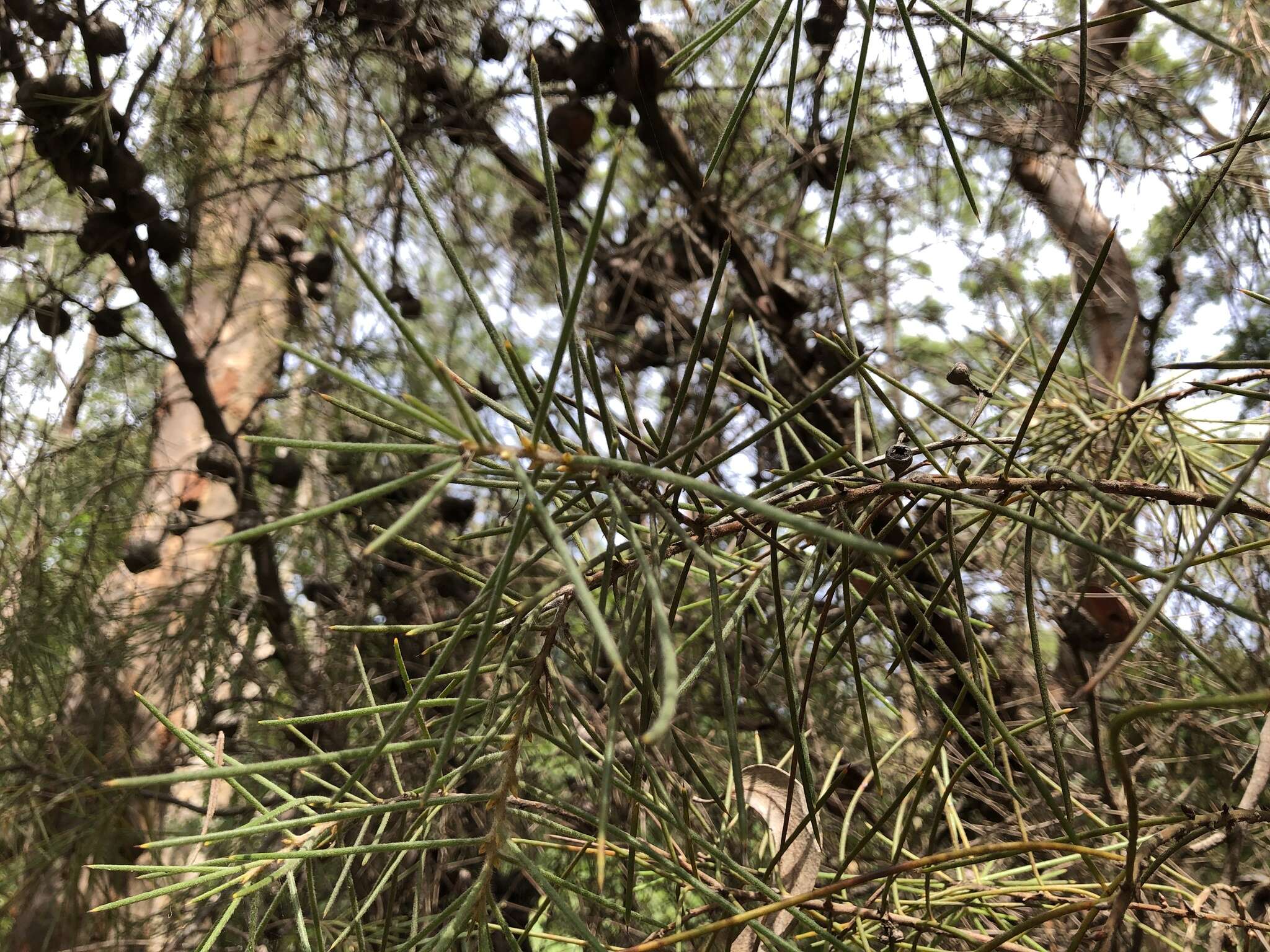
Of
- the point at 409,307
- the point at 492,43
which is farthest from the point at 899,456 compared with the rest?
the point at 409,307

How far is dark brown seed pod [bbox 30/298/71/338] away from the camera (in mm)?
1188

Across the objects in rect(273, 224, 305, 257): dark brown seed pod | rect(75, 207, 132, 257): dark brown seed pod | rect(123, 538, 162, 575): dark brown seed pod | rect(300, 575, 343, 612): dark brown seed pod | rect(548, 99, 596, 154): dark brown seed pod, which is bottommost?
rect(123, 538, 162, 575): dark brown seed pod

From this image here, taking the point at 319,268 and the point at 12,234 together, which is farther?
the point at 319,268

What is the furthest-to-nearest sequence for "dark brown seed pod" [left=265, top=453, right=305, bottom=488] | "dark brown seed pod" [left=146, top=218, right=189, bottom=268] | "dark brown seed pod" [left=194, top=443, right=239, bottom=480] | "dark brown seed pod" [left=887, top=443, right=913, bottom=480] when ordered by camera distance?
"dark brown seed pod" [left=265, top=453, right=305, bottom=488], "dark brown seed pod" [left=194, top=443, right=239, bottom=480], "dark brown seed pod" [left=146, top=218, right=189, bottom=268], "dark brown seed pod" [left=887, top=443, right=913, bottom=480]

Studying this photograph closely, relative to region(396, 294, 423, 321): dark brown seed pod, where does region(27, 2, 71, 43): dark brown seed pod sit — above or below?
above

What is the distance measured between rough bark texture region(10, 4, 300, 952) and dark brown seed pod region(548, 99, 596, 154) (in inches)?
15.0

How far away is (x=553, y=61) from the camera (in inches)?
47.3

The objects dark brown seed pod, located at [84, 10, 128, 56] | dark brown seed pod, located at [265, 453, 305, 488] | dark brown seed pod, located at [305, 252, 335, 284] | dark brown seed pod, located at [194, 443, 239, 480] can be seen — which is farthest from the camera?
dark brown seed pod, located at [305, 252, 335, 284]

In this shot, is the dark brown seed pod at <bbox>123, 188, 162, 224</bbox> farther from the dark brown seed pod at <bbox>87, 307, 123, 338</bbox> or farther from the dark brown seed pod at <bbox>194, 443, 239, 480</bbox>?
the dark brown seed pod at <bbox>194, 443, 239, 480</bbox>

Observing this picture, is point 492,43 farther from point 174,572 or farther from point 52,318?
point 174,572

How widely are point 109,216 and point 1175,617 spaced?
1409 millimetres

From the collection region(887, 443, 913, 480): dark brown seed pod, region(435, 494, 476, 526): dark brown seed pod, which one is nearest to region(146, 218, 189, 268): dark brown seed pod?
region(435, 494, 476, 526): dark brown seed pod

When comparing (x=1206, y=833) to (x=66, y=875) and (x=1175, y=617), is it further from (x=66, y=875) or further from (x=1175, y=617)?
(x=66, y=875)

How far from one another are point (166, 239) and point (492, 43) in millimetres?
505
